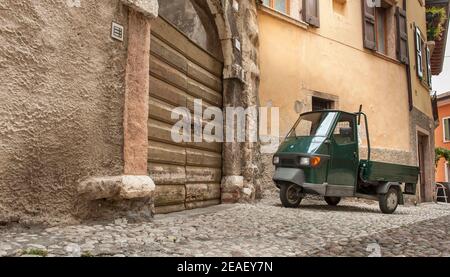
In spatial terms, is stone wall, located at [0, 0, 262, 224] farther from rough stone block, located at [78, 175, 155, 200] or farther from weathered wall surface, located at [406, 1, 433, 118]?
weathered wall surface, located at [406, 1, 433, 118]

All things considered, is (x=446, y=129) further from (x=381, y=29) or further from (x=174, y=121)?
(x=174, y=121)

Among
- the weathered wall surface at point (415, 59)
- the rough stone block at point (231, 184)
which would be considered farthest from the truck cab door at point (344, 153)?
the weathered wall surface at point (415, 59)

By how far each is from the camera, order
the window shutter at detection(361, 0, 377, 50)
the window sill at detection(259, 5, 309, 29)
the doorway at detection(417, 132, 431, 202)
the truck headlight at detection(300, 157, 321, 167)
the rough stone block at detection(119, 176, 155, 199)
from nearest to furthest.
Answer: the rough stone block at detection(119, 176, 155, 199)
the truck headlight at detection(300, 157, 321, 167)
the window sill at detection(259, 5, 309, 29)
the window shutter at detection(361, 0, 377, 50)
the doorway at detection(417, 132, 431, 202)

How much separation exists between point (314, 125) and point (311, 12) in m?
3.38

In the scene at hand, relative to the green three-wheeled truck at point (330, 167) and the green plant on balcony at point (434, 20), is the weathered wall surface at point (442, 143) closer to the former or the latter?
the green plant on balcony at point (434, 20)

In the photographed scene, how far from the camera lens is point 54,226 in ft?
11.2

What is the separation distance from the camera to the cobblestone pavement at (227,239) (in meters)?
2.84

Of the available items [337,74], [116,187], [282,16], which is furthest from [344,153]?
[116,187]

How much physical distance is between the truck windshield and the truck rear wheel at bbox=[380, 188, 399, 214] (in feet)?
4.55

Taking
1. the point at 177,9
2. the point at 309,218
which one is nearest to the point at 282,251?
the point at 309,218

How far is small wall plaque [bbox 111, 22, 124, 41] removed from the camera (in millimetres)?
3942

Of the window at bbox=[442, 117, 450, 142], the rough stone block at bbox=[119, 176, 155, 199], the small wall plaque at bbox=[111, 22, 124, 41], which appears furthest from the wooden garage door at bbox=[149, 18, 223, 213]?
the window at bbox=[442, 117, 450, 142]

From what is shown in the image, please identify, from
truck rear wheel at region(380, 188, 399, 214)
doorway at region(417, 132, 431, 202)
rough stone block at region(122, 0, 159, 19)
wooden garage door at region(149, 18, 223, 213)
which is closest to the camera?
rough stone block at region(122, 0, 159, 19)
